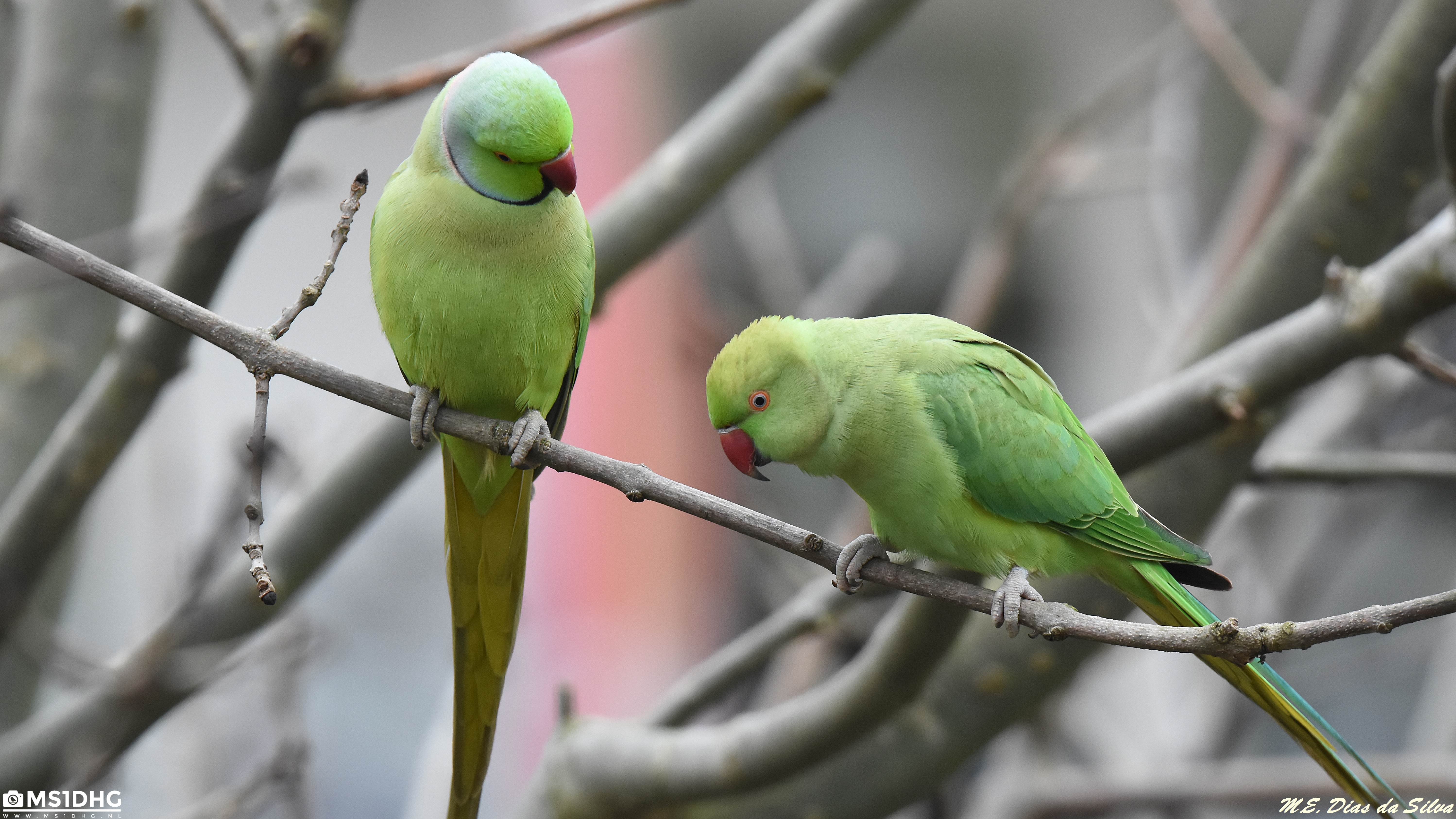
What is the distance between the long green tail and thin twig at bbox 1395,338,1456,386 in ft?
2.43

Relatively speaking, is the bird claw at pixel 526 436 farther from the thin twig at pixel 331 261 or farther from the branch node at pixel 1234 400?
the branch node at pixel 1234 400

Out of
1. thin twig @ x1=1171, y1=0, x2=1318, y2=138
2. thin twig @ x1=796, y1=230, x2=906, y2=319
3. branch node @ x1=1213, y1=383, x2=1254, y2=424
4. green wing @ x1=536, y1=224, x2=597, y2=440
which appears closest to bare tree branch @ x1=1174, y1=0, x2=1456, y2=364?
branch node @ x1=1213, y1=383, x2=1254, y2=424

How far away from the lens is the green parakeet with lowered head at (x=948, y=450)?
6.95 ft

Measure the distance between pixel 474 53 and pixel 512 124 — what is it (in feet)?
2.90

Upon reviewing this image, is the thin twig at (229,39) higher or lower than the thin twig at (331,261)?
higher

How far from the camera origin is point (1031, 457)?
2209 mm

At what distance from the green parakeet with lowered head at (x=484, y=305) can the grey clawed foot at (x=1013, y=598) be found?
0.86m

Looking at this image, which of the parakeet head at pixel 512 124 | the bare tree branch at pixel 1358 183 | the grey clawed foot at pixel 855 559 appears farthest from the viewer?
→ the bare tree branch at pixel 1358 183

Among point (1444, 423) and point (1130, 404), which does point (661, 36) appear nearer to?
point (1444, 423)

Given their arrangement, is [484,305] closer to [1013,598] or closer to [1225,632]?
[1013,598]

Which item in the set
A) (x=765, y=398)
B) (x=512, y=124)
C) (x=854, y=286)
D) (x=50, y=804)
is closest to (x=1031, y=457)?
(x=765, y=398)

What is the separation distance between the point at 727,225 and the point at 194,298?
647cm

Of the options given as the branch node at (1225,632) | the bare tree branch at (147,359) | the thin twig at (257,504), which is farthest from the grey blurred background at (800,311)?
the branch node at (1225,632)

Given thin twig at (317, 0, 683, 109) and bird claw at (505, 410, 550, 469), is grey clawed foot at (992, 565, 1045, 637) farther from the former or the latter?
thin twig at (317, 0, 683, 109)
